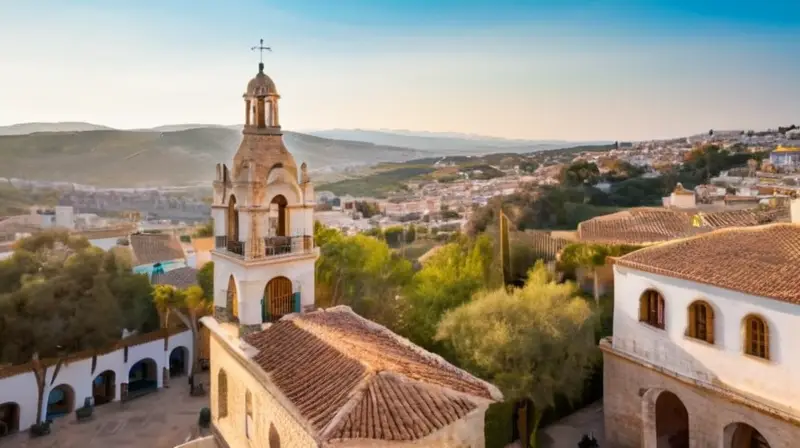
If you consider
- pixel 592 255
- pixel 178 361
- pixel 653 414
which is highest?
pixel 592 255

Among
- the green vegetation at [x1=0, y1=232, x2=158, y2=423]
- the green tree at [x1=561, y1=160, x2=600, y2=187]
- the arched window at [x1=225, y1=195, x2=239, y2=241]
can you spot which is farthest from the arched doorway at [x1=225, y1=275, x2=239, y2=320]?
the green tree at [x1=561, y1=160, x2=600, y2=187]

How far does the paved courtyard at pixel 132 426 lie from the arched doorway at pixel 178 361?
9.26ft

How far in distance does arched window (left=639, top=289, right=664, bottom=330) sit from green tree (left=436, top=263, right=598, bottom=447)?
155 cm

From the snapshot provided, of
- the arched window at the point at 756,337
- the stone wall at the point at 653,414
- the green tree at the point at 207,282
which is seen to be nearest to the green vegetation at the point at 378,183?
the green tree at the point at 207,282

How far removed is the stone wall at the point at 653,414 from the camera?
12.0m

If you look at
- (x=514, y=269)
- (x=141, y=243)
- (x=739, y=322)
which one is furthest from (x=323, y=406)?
(x=141, y=243)

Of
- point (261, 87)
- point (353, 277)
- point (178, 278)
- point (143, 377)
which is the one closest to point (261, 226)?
point (261, 87)

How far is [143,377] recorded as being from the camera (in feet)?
81.1

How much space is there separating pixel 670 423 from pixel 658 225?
373 inches

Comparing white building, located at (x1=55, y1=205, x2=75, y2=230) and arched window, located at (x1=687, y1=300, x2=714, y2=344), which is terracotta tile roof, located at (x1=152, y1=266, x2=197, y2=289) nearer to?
white building, located at (x1=55, y1=205, x2=75, y2=230)

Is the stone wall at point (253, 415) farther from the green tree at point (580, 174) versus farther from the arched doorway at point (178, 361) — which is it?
the green tree at point (580, 174)

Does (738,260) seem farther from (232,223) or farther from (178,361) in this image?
(178,361)

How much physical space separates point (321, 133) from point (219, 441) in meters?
72.2

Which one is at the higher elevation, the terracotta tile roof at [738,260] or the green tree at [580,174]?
the green tree at [580,174]
